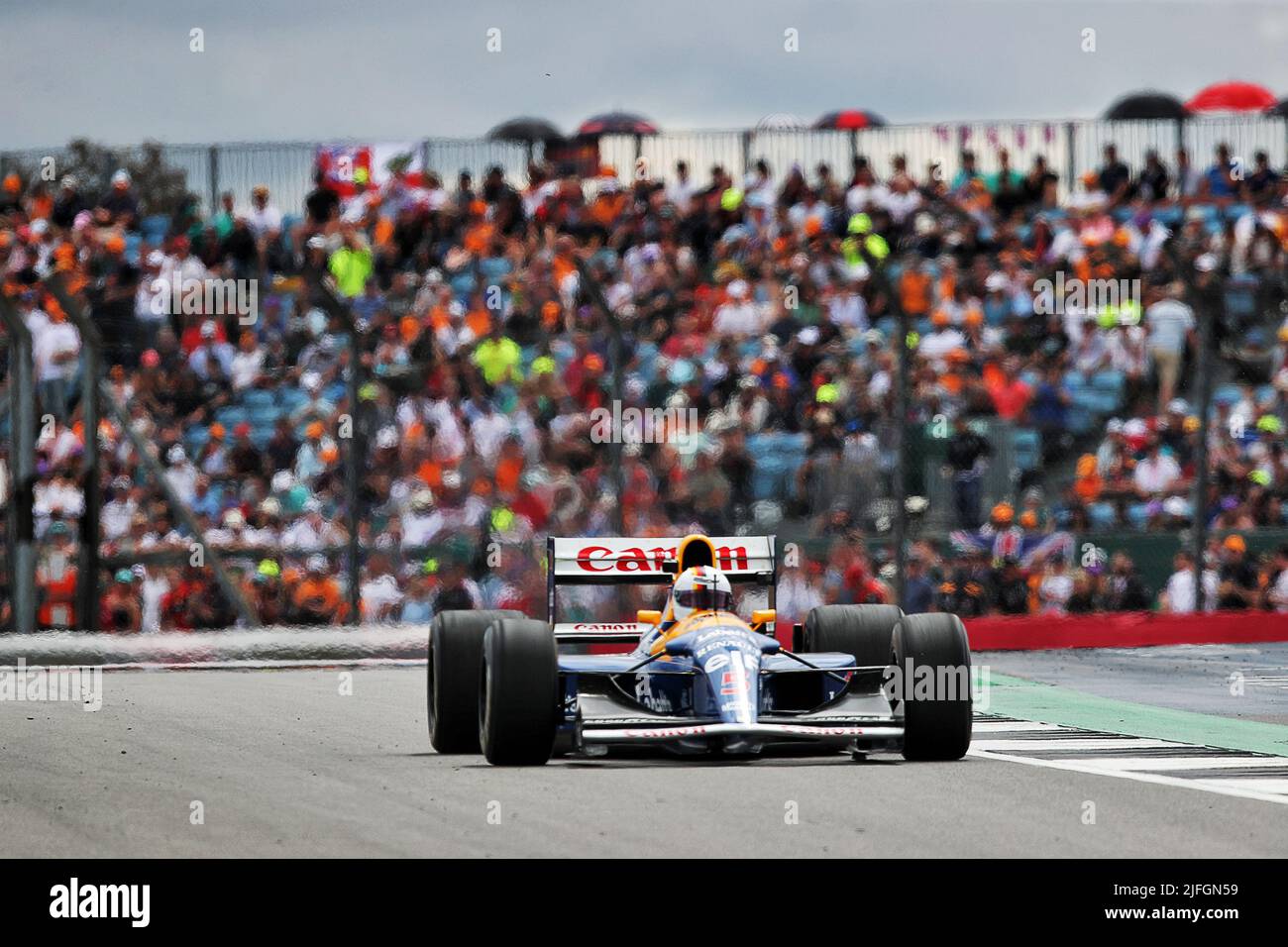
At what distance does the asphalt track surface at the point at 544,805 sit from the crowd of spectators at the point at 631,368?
6.72 m

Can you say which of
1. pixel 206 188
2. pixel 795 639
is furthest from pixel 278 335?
pixel 795 639

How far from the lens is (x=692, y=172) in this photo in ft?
87.4

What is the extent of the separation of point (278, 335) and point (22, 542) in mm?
5350

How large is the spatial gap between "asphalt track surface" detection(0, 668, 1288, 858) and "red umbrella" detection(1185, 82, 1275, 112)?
21862 millimetres

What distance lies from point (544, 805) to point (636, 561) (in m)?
3.44

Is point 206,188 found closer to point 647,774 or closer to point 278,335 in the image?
point 278,335

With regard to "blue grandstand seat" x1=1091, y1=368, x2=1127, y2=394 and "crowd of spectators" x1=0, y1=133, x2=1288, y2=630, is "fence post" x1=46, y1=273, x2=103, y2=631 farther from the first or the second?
"blue grandstand seat" x1=1091, y1=368, x2=1127, y2=394

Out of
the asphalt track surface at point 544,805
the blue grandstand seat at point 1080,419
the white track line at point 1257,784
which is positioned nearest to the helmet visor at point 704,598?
the asphalt track surface at point 544,805

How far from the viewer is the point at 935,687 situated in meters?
11.0

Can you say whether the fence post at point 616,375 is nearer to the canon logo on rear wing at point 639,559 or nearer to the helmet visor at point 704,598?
the canon logo on rear wing at point 639,559

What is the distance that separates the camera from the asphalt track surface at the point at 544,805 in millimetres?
8297

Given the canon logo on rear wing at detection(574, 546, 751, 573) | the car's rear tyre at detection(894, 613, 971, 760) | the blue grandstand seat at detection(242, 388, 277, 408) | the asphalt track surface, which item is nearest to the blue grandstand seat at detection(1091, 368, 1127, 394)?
the blue grandstand seat at detection(242, 388, 277, 408)

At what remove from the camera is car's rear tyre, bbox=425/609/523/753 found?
1183 centimetres

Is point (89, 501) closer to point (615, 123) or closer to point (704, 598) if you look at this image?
point (704, 598)
